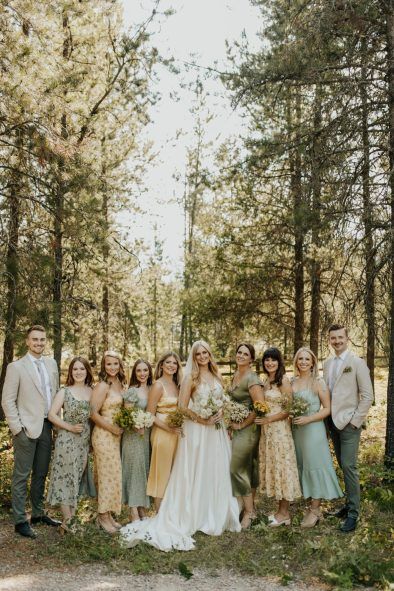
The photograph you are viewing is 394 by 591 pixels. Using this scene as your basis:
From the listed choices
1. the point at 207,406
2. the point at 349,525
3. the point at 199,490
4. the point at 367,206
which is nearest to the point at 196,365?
the point at 207,406

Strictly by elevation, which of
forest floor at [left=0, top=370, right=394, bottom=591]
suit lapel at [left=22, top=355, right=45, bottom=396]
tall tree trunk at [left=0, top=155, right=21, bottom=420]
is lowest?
forest floor at [left=0, top=370, right=394, bottom=591]

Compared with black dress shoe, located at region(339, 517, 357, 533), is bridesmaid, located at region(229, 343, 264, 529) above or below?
above

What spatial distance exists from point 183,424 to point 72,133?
662 centimetres

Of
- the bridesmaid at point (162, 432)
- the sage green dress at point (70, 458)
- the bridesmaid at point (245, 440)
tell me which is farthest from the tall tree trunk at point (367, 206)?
the sage green dress at point (70, 458)

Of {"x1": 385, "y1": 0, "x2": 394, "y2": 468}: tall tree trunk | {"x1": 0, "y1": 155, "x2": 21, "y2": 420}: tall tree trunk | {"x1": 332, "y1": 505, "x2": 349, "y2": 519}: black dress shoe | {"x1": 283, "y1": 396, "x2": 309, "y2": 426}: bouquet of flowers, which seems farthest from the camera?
{"x1": 0, "y1": 155, "x2": 21, "y2": 420}: tall tree trunk

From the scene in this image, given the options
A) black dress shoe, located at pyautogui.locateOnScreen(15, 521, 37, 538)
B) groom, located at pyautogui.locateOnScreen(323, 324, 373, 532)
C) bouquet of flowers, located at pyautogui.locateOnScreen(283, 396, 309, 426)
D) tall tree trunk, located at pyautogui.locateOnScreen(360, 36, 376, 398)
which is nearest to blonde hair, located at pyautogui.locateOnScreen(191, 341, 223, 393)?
bouquet of flowers, located at pyautogui.locateOnScreen(283, 396, 309, 426)

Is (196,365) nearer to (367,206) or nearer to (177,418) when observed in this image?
(177,418)

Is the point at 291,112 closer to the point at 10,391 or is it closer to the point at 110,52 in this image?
the point at 110,52

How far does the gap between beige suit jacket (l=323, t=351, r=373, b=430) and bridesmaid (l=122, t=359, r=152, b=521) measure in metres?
2.38

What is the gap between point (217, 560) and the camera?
602cm

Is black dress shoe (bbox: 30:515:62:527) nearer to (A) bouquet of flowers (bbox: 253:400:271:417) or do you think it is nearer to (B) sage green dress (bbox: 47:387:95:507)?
(B) sage green dress (bbox: 47:387:95:507)

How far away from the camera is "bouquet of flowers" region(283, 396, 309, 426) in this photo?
271 inches

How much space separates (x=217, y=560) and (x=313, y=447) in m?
1.85

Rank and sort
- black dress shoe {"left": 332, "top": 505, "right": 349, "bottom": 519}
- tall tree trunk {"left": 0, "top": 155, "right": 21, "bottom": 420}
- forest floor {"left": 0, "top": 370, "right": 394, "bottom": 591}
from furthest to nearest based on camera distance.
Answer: tall tree trunk {"left": 0, "top": 155, "right": 21, "bottom": 420}
black dress shoe {"left": 332, "top": 505, "right": 349, "bottom": 519}
forest floor {"left": 0, "top": 370, "right": 394, "bottom": 591}
